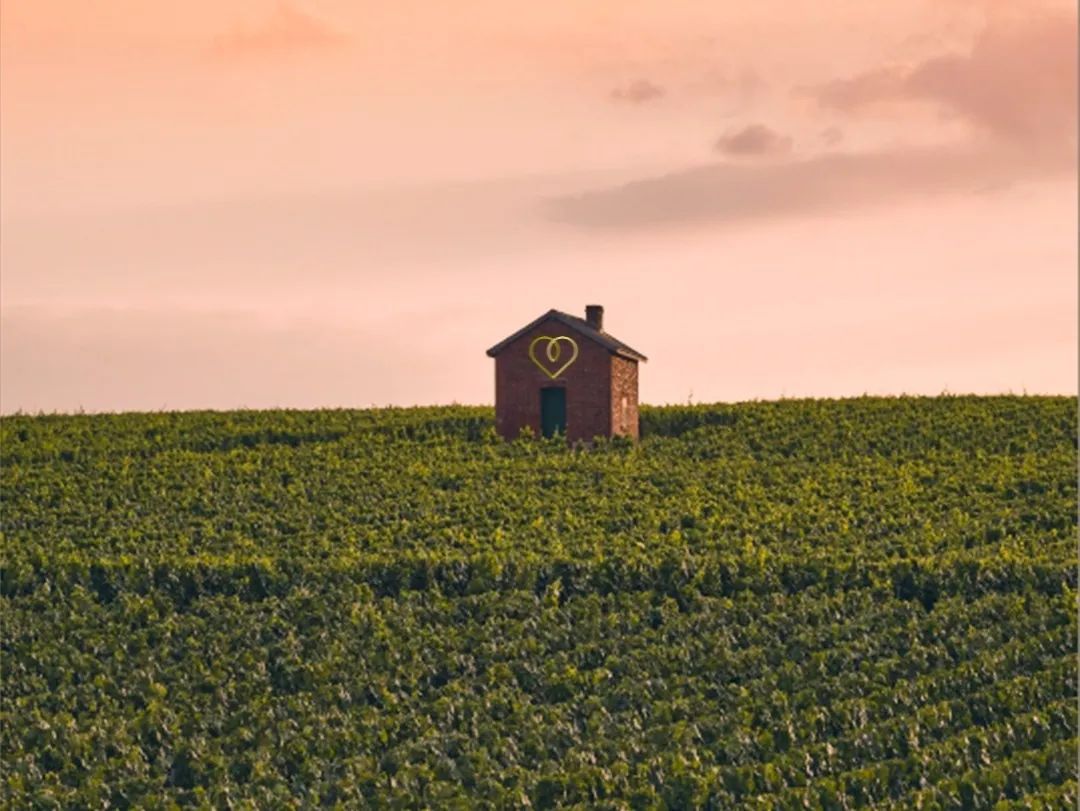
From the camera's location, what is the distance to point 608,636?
101ft

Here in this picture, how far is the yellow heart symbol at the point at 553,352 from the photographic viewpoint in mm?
48938

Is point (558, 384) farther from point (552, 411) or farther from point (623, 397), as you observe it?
point (623, 397)

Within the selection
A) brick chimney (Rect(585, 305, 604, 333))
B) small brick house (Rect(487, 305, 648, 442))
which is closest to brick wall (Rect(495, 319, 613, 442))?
small brick house (Rect(487, 305, 648, 442))

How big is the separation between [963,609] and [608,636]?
5.73 metres

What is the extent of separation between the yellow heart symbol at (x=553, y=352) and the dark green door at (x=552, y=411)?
0.56 metres

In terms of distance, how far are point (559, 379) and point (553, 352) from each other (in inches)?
27.8

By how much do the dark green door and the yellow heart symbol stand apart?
0.56 m

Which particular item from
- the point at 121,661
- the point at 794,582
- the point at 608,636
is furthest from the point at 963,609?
the point at 121,661

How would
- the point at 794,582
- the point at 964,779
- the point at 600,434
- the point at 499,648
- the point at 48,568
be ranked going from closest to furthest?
1. the point at 964,779
2. the point at 499,648
3. the point at 794,582
4. the point at 48,568
5. the point at 600,434

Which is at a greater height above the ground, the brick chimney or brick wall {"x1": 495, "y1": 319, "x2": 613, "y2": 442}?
the brick chimney

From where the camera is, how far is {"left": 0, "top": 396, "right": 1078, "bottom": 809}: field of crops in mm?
25531

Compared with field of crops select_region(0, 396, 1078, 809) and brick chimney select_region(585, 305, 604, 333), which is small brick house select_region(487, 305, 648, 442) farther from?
field of crops select_region(0, 396, 1078, 809)

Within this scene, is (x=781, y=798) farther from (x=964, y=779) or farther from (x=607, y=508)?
(x=607, y=508)

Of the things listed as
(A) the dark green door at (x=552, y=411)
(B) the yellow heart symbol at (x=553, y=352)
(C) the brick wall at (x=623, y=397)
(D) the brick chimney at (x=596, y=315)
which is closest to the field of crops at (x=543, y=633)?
(A) the dark green door at (x=552, y=411)
